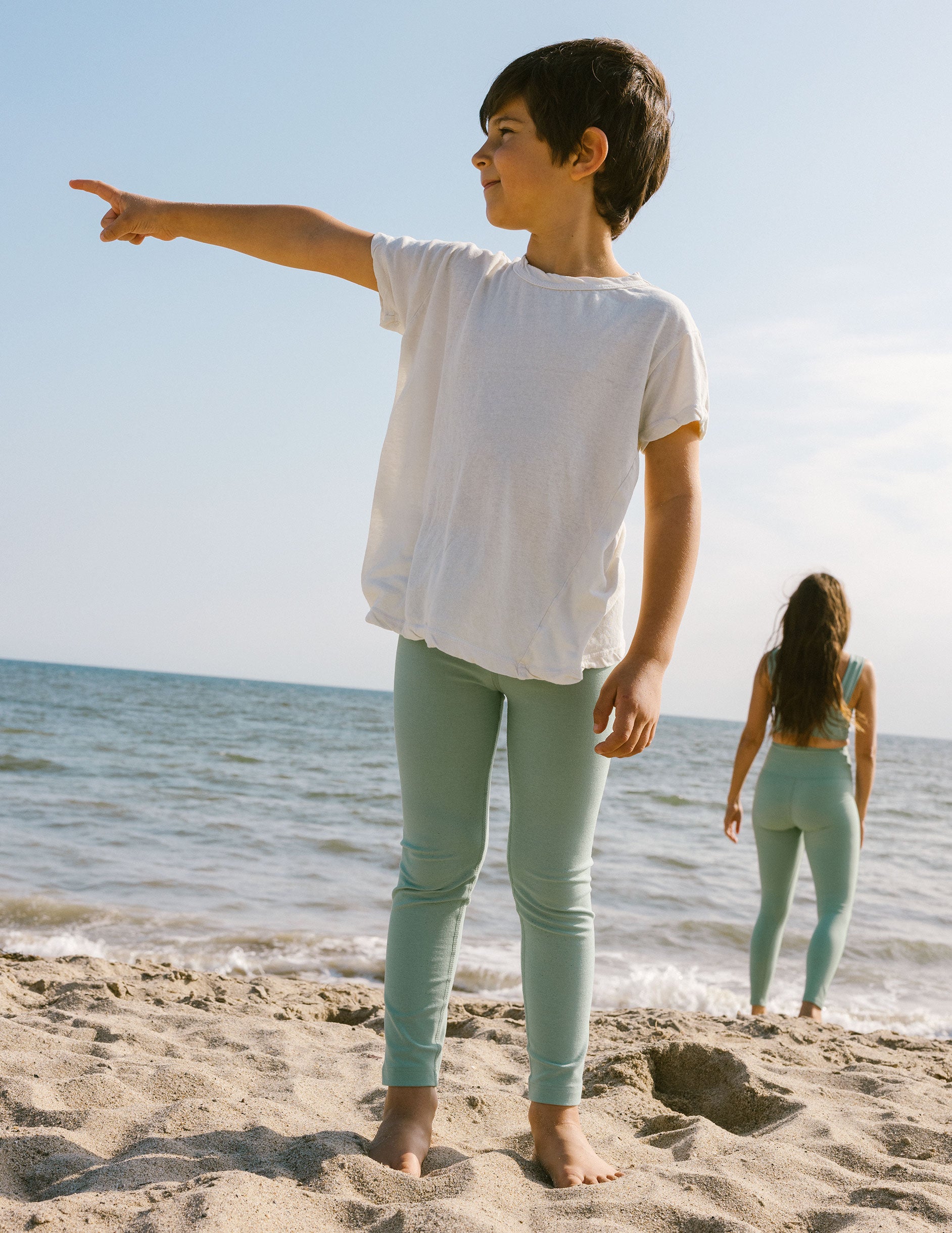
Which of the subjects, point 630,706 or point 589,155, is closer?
point 630,706

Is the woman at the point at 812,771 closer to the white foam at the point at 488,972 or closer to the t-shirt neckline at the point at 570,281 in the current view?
the white foam at the point at 488,972

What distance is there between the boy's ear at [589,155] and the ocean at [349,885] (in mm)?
3851

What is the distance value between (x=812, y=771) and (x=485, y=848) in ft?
8.97

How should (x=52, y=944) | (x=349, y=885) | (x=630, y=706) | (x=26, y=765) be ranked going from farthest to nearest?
(x=26, y=765), (x=349, y=885), (x=52, y=944), (x=630, y=706)

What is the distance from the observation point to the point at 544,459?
1722 mm

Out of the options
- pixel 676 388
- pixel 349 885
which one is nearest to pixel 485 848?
pixel 676 388

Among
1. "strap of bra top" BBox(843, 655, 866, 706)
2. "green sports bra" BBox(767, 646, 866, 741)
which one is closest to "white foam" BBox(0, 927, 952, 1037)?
"green sports bra" BBox(767, 646, 866, 741)

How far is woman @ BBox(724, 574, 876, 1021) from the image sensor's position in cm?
411

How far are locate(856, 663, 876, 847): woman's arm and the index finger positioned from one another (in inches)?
139

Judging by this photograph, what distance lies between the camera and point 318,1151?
5.75ft

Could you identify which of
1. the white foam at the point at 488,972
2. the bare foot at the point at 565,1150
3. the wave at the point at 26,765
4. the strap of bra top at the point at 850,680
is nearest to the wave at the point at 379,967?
the white foam at the point at 488,972

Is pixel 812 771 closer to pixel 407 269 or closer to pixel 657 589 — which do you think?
pixel 657 589

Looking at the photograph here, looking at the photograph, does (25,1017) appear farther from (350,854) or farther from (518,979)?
(350,854)

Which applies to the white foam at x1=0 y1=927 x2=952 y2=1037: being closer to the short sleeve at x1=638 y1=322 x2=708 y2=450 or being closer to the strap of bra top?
the strap of bra top
